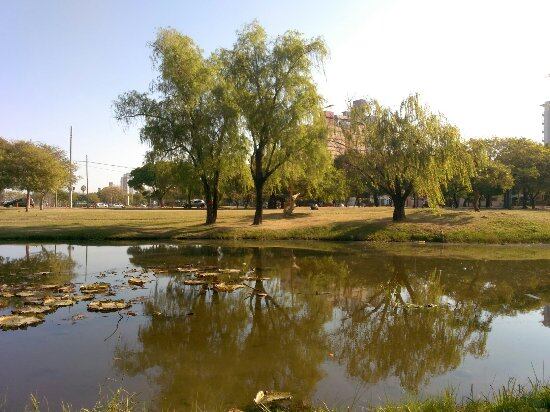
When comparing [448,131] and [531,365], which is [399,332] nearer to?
[531,365]

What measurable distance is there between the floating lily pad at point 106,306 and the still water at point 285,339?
229 mm

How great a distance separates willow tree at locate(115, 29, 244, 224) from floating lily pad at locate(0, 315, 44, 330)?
2284 cm

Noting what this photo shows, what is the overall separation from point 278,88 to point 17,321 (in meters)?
25.7

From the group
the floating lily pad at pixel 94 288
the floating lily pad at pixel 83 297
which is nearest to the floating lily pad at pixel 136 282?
the floating lily pad at pixel 94 288

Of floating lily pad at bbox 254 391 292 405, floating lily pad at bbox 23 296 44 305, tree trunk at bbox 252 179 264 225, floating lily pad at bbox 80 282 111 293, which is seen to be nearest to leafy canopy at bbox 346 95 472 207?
tree trunk at bbox 252 179 264 225

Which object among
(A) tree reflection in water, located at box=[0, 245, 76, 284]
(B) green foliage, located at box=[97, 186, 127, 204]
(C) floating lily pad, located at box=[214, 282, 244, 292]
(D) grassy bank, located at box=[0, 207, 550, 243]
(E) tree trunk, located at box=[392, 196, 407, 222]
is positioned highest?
(B) green foliage, located at box=[97, 186, 127, 204]

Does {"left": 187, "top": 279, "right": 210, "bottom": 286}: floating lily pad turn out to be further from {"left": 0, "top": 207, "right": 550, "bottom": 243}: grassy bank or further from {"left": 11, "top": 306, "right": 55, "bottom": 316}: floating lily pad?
{"left": 0, "top": 207, "right": 550, "bottom": 243}: grassy bank

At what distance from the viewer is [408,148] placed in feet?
104

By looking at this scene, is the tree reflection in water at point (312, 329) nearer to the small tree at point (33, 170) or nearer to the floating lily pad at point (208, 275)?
the floating lily pad at point (208, 275)

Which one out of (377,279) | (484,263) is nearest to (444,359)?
(377,279)

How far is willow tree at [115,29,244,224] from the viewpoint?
106 feet

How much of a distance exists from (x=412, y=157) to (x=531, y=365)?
24844 millimetres

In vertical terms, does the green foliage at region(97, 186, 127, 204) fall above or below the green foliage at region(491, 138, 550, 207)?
below

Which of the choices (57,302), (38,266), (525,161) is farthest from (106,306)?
(525,161)
